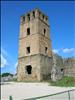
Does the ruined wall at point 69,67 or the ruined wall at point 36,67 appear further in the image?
the ruined wall at point 69,67

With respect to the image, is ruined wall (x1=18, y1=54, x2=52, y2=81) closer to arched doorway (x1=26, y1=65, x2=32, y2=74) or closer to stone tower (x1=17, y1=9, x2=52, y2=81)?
stone tower (x1=17, y1=9, x2=52, y2=81)

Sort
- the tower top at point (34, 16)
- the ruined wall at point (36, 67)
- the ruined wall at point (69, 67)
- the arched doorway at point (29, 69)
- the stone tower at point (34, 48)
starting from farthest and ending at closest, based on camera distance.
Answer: the ruined wall at point (69, 67)
the tower top at point (34, 16)
the arched doorway at point (29, 69)
the stone tower at point (34, 48)
the ruined wall at point (36, 67)

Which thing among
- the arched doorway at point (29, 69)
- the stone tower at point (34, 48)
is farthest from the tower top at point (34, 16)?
the arched doorway at point (29, 69)

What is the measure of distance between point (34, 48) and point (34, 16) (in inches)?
216

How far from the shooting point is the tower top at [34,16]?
98.7 feet

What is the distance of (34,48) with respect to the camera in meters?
28.6

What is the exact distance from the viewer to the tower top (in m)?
30.1

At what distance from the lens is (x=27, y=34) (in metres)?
30.7

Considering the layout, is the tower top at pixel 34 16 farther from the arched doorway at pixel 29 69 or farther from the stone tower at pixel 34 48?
the arched doorway at pixel 29 69

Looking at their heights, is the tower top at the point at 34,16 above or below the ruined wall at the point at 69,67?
above

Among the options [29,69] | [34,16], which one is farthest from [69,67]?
[34,16]

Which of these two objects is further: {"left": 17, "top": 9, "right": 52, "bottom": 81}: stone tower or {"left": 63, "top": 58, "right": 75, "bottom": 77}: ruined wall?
{"left": 63, "top": 58, "right": 75, "bottom": 77}: ruined wall

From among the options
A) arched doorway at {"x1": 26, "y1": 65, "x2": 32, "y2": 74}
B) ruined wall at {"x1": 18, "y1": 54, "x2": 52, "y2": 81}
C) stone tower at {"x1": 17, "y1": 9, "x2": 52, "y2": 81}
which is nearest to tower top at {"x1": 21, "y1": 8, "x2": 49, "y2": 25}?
stone tower at {"x1": 17, "y1": 9, "x2": 52, "y2": 81}

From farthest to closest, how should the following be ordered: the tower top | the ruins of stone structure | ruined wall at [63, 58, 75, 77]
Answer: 1. ruined wall at [63, 58, 75, 77]
2. the tower top
3. the ruins of stone structure
